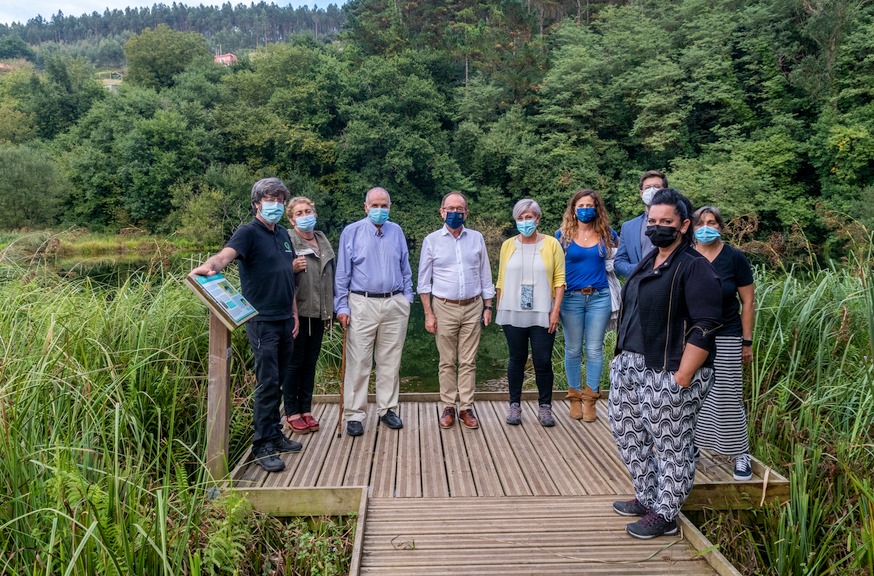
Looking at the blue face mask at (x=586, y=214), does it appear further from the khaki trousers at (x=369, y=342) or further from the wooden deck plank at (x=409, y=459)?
the wooden deck plank at (x=409, y=459)

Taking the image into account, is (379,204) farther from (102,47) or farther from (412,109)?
(102,47)

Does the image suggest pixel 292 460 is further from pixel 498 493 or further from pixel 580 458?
pixel 580 458

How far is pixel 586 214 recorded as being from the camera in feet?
13.5

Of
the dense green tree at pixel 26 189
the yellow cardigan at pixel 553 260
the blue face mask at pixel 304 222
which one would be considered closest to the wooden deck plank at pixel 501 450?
the yellow cardigan at pixel 553 260

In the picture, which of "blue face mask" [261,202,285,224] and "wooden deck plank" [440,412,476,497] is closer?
"wooden deck plank" [440,412,476,497]

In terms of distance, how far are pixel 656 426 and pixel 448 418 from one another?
6.06 ft

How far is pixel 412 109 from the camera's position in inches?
1253

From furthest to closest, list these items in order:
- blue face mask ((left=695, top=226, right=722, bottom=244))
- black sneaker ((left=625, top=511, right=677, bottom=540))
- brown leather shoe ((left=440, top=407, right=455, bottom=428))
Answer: brown leather shoe ((left=440, top=407, right=455, bottom=428))
blue face mask ((left=695, top=226, right=722, bottom=244))
black sneaker ((left=625, top=511, right=677, bottom=540))

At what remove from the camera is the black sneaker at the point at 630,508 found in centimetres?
295

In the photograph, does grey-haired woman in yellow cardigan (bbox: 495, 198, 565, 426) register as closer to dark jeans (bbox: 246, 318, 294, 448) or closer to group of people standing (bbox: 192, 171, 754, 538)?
group of people standing (bbox: 192, 171, 754, 538)

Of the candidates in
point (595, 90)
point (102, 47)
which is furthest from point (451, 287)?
point (102, 47)

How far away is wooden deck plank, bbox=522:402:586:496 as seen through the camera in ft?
10.8

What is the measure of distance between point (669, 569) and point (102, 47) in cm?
12200

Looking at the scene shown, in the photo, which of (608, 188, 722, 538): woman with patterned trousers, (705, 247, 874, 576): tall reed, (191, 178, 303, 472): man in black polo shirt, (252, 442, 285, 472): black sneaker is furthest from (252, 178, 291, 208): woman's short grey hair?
(705, 247, 874, 576): tall reed
